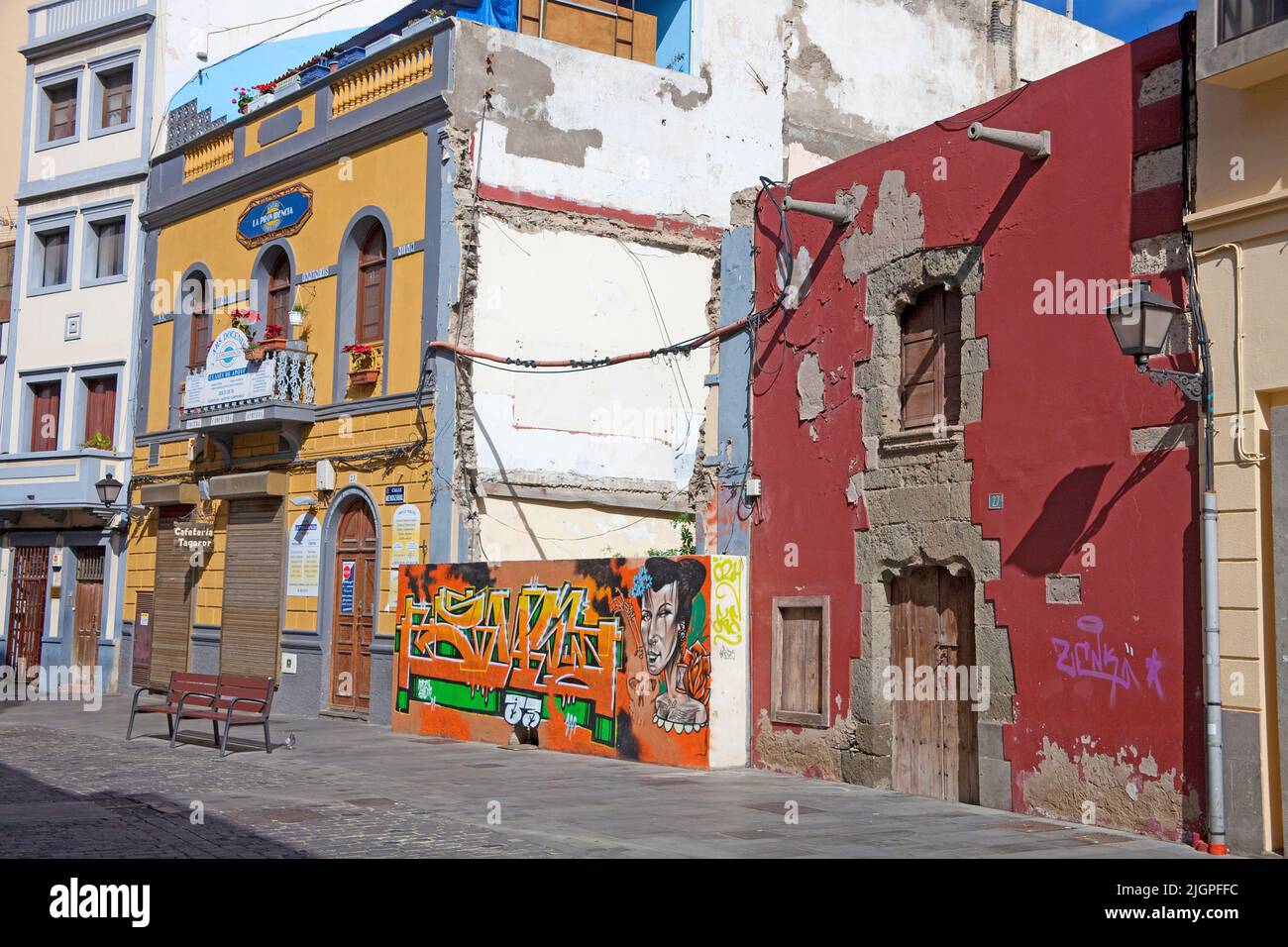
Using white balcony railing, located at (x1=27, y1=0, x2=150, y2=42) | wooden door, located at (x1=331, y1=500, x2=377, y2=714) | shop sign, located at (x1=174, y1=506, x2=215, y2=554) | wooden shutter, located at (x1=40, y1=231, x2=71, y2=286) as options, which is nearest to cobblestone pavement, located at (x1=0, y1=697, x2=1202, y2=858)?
wooden door, located at (x1=331, y1=500, x2=377, y2=714)

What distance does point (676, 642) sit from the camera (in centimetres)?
1491

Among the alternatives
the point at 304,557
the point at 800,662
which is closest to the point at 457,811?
the point at 800,662

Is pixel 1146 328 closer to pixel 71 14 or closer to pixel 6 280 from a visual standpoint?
pixel 71 14

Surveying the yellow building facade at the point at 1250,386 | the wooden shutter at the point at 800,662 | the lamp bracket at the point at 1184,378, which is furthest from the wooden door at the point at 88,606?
the yellow building facade at the point at 1250,386

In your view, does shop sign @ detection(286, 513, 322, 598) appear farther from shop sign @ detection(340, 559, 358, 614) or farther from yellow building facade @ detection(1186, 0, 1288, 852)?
yellow building facade @ detection(1186, 0, 1288, 852)

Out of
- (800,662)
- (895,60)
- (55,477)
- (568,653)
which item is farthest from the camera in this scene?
(55,477)

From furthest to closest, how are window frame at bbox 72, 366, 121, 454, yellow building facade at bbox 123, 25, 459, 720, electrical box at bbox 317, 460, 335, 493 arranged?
window frame at bbox 72, 366, 121, 454
electrical box at bbox 317, 460, 335, 493
yellow building facade at bbox 123, 25, 459, 720

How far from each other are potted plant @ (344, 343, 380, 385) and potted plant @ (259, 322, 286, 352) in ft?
4.55

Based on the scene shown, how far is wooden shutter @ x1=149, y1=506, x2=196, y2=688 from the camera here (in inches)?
971

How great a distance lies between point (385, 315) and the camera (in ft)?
67.2

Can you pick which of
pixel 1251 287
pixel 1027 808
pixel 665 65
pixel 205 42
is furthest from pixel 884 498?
pixel 205 42

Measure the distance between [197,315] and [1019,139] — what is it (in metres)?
17.4
